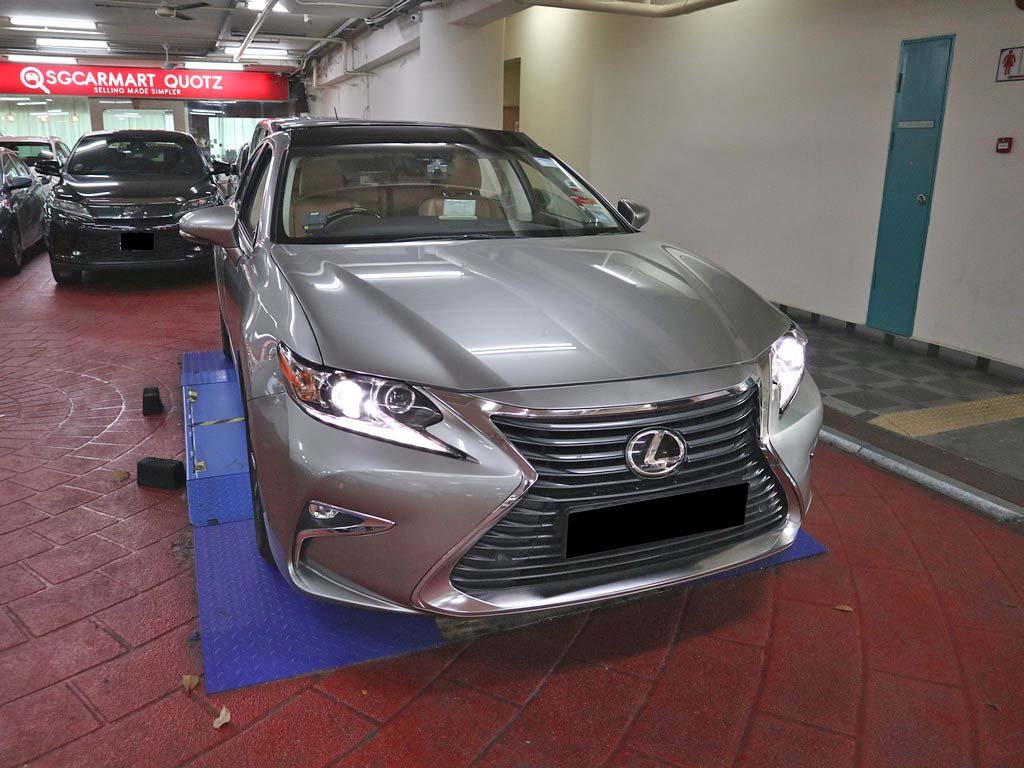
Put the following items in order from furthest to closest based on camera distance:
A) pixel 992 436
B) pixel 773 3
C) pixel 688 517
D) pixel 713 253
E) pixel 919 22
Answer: pixel 713 253 < pixel 773 3 < pixel 919 22 < pixel 992 436 < pixel 688 517

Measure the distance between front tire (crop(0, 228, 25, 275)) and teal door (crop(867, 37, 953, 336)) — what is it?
777 cm

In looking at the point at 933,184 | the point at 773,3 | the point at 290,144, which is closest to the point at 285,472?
the point at 290,144

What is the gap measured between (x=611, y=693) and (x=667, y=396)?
77 centimetres

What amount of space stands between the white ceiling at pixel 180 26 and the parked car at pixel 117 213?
205 inches

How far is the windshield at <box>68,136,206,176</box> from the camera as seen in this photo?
24.5ft

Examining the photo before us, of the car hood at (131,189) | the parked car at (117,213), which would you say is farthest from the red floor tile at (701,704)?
the car hood at (131,189)

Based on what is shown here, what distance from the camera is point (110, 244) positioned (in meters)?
6.78

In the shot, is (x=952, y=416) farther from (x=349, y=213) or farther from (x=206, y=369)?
(x=206, y=369)

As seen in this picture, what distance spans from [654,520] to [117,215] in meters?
6.32

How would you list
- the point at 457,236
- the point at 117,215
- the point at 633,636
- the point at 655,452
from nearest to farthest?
1. the point at 655,452
2. the point at 633,636
3. the point at 457,236
4. the point at 117,215

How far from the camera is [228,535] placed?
2.62 meters

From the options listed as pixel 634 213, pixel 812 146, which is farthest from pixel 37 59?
pixel 634 213

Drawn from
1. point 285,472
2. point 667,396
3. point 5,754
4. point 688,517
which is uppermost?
point 667,396

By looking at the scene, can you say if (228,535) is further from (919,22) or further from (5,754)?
(919,22)
